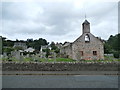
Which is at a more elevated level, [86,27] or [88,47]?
[86,27]

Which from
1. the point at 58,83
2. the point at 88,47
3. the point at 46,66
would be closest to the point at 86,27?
the point at 88,47

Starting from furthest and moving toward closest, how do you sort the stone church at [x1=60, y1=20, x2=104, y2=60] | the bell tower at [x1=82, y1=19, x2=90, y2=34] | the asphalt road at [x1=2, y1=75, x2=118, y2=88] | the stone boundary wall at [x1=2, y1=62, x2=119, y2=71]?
the bell tower at [x1=82, y1=19, x2=90, y2=34]
the stone church at [x1=60, y1=20, x2=104, y2=60]
the stone boundary wall at [x1=2, y1=62, x2=119, y2=71]
the asphalt road at [x1=2, y1=75, x2=118, y2=88]

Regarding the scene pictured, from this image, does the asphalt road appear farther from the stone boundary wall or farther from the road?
the stone boundary wall

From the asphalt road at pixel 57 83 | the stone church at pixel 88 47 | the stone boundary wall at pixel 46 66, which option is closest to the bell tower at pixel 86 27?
the stone church at pixel 88 47

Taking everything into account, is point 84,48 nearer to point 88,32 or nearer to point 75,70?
point 88,32

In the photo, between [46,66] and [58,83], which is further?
[46,66]

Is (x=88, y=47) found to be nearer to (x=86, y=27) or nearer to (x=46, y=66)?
(x=86, y=27)

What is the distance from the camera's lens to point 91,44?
30.5 metres

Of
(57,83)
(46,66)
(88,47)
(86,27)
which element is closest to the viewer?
(57,83)

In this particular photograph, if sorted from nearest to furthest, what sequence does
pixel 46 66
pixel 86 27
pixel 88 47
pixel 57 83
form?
pixel 57 83
pixel 46 66
pixel 88 47
pixel 86 27

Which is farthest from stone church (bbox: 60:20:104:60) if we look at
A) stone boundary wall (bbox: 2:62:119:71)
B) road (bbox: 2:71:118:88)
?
road (bbox: 2:71:118:88)

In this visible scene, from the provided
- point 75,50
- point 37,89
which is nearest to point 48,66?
point 37,89

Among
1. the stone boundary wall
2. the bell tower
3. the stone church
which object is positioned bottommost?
the stone boundary wall

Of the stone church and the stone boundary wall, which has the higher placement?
the stone church
